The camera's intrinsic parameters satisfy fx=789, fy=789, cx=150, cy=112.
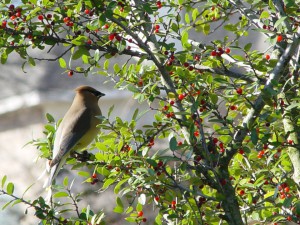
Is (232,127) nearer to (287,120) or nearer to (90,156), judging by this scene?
(287,120)

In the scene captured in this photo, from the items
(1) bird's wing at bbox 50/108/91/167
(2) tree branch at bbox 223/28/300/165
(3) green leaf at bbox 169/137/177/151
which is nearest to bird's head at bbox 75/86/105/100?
(1) bird's wing at bbox 50/108/91/167

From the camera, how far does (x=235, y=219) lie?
9.83ft

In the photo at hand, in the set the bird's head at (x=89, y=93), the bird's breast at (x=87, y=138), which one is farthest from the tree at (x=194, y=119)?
the bird's head at (x=89, y=93)

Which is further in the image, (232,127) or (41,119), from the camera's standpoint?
(41,119)

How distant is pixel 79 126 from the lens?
188 inches

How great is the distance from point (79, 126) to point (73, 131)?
10 cm

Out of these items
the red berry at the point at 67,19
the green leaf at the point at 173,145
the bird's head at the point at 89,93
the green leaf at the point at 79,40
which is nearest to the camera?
the green leaf at the point at 173,145

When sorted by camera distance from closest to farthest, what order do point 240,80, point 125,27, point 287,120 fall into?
point 125,27, point 287,120, point 240,80

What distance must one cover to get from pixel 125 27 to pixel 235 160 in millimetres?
952

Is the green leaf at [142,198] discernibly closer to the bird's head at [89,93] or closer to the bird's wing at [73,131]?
the bird's wing at [73,131]

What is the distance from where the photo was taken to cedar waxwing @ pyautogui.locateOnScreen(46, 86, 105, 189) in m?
4.12

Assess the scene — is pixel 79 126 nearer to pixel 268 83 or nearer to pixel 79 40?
pixel 79 40

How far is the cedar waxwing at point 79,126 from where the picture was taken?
13.5ft

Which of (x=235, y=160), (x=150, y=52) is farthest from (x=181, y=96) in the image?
(x=235, y=160)
